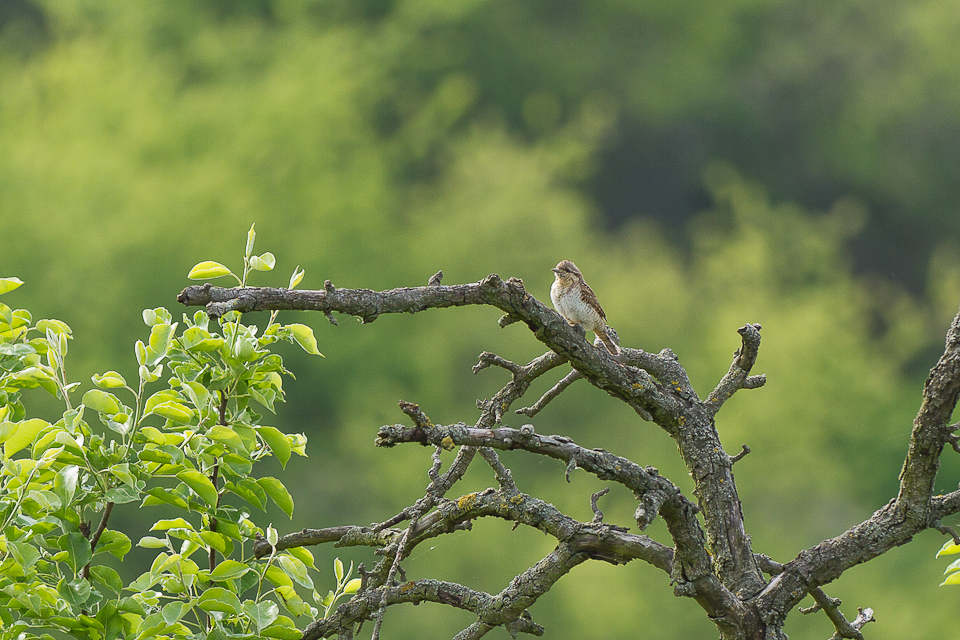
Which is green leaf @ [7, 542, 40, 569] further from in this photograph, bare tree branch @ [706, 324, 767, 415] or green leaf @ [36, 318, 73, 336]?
bare tree branch @ [706, 324, 767, 415]

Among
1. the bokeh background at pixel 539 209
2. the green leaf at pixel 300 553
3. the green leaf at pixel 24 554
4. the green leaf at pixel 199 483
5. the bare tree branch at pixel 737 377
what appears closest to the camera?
the green leaf at pixel 24 554

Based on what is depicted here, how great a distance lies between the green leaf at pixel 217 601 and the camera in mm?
2295

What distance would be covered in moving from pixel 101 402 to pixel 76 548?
321 millimetres

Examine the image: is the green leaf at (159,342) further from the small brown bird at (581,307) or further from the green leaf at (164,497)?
the small brown bird at (581,307)

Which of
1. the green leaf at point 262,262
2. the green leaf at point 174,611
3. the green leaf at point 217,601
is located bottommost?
the green leaf at point 174,611

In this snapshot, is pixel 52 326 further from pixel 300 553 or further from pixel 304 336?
pixel 300 553

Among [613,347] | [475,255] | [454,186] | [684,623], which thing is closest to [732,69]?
[454,186]

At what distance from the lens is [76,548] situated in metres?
2.32

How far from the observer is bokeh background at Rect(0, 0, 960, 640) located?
57.9 ft

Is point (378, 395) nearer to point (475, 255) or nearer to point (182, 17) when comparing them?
point (475, 255)

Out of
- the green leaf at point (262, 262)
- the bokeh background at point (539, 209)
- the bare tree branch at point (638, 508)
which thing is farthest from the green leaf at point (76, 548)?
the bokeh background at point (539, 209)

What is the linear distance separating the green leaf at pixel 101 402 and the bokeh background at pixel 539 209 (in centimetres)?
1313

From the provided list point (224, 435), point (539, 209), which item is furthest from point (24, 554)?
point (539, 209)

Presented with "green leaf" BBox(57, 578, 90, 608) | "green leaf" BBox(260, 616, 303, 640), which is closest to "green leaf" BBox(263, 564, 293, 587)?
"green leaf" BBox(260, 616, 303, 640)
